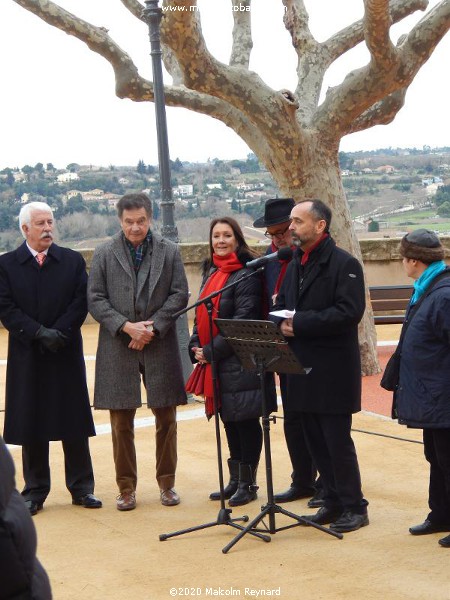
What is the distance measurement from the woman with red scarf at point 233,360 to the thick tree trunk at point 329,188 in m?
4.74

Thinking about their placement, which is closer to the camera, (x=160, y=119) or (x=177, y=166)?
(x=160, y=119)

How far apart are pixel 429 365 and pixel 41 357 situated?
2.73 m

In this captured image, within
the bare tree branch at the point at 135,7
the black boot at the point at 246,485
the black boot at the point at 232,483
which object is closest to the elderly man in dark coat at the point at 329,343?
the black boot at the point at 246,485

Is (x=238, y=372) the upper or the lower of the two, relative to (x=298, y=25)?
lower

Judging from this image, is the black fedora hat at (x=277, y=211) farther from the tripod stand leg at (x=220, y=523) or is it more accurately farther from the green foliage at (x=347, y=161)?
the green foliage at (x=347, y=161)

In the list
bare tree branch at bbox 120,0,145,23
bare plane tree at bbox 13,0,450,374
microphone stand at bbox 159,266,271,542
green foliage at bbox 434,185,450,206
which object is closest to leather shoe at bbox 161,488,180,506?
microphone stand at bbox 159,266,271,542

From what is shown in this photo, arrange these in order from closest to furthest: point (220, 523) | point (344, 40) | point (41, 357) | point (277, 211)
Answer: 1. point (220, 523)
2. point (277, 211)
3. point (41, 357)
4. point (344, 40)

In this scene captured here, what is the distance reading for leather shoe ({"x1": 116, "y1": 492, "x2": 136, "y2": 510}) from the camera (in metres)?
7.31

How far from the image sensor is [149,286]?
7332 mm

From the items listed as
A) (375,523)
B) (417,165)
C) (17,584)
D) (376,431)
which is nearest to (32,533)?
(17,584)

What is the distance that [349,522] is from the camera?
6.49 m

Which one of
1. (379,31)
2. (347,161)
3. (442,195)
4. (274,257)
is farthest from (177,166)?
(274,257)

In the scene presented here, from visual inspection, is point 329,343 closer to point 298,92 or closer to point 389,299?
point 298,92

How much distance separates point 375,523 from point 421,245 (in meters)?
1.76
